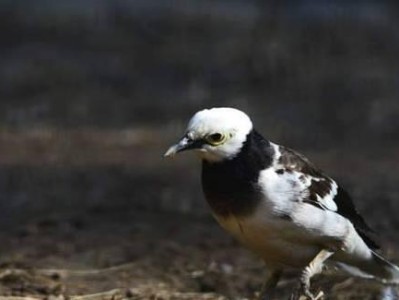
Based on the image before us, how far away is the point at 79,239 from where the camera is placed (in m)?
8.37

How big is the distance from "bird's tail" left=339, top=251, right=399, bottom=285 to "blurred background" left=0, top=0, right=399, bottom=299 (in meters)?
0.20

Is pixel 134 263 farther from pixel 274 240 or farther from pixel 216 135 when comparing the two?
pixel 216 135

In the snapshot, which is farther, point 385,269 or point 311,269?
point 385,269

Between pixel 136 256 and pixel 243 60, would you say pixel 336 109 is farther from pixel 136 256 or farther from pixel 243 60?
pixel 136 256

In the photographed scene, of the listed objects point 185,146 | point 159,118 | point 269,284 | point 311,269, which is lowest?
point 159,118

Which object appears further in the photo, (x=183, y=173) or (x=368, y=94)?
(x=368, y=94)

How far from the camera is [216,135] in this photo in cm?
593

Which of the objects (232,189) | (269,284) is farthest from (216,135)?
(269,284)

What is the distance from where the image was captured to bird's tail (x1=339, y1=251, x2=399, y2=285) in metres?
6.68

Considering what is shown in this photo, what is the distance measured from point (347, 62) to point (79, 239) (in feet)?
25.0

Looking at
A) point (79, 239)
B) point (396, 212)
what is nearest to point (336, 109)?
point (396, 212)

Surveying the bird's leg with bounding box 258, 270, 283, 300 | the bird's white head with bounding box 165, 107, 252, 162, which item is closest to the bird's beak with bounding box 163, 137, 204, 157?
the bird's white head with bounding box 165, 107, 252, 162

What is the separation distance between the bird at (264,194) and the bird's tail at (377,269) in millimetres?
379

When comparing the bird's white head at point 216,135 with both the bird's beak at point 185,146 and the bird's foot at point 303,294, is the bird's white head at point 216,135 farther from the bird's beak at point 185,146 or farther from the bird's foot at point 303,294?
the bird's foot at point 303,294
